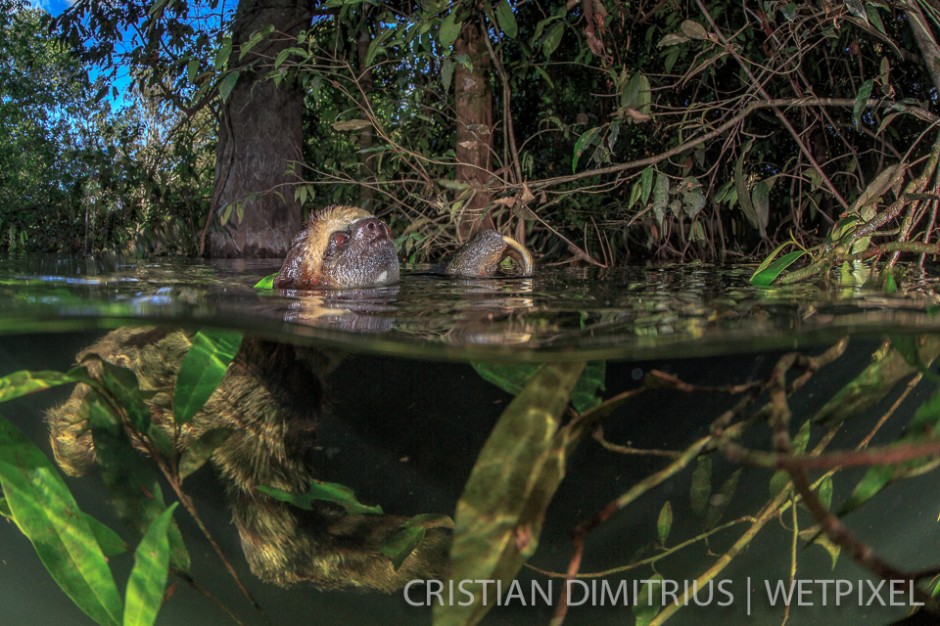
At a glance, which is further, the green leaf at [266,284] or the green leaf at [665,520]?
the green leaf at [266,284]

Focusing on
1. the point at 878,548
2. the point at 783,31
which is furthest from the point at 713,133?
the point at 878,548

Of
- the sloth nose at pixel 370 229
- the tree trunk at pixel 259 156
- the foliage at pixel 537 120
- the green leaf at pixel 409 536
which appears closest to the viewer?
the green leaf at pixel 409 536

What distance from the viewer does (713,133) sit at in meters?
3.95

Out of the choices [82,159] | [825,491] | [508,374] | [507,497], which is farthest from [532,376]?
[82,159]

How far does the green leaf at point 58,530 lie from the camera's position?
1540 millimetres

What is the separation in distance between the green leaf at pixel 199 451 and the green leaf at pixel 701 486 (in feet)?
4.01

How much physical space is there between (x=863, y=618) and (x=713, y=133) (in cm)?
251

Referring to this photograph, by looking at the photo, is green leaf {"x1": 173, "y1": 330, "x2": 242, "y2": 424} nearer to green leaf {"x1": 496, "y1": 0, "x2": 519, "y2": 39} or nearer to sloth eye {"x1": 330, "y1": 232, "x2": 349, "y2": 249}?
sloth eye {"x1": 330, "y1": 232, "x2": 349, "y2": 249}

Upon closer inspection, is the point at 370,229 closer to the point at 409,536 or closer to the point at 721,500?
the point at 409,536

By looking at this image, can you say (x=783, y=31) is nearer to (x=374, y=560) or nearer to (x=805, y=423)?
(x=805, y=423)

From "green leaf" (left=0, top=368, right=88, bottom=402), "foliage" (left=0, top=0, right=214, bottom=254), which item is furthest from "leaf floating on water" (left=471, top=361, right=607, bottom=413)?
"foliage" (left=0, top=0, right=214, bottom=254)

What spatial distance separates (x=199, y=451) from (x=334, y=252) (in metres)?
1.30

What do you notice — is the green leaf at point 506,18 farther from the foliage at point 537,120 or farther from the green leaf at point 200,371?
the green leaf at point 200,371

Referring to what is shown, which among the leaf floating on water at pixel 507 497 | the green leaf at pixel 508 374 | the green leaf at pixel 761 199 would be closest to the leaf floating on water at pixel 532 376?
the green leaf at pixel 508 374
